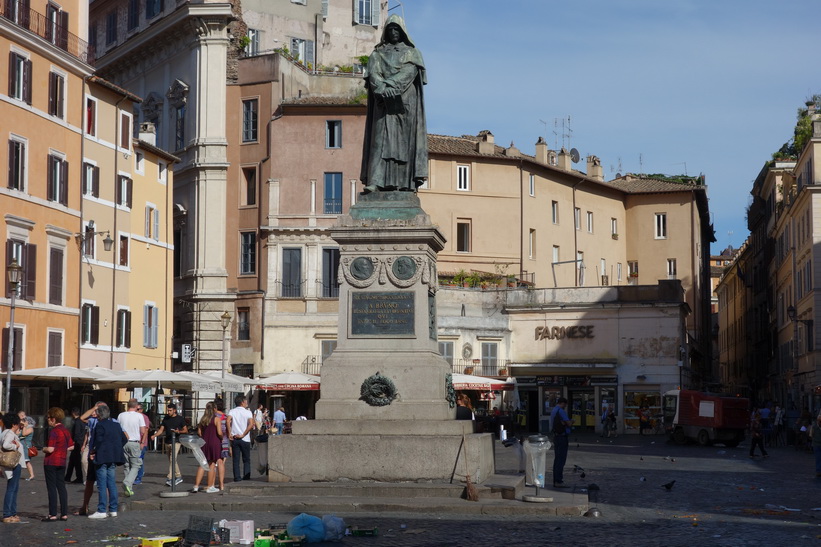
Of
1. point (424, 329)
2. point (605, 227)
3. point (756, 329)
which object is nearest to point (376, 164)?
point (424, 329)

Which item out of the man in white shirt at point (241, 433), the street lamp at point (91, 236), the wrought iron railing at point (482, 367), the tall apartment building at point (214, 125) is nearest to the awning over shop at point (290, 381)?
the street lamp at point (91, 236)

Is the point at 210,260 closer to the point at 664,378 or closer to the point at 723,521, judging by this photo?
the point at 664,378

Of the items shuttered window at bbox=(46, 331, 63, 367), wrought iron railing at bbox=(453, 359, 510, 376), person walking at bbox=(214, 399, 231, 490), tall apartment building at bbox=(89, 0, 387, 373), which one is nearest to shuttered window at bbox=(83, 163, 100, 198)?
shuttered window at bbox=(46, 331, 63, 367)

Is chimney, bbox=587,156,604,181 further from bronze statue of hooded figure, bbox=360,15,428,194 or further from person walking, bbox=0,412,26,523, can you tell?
person walking, bbox=0,412,26,523

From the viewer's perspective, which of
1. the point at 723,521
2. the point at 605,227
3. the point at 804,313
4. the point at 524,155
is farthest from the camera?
the point at 605,227

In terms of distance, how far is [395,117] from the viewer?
58.0ft

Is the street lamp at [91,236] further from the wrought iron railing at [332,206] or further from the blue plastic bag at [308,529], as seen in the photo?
the blue plastic bag at [308,529]

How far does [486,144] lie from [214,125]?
1610 centimetres

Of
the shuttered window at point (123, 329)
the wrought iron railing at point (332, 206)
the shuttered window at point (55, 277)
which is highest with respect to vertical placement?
the wrought iron railing at point (332, 206)

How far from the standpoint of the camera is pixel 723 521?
15.6m

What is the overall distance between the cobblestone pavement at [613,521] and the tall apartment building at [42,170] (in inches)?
545

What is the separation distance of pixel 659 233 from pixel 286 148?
28.7 metres

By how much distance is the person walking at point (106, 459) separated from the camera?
51.8 feet

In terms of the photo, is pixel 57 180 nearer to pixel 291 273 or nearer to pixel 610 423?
pixel 291 273
